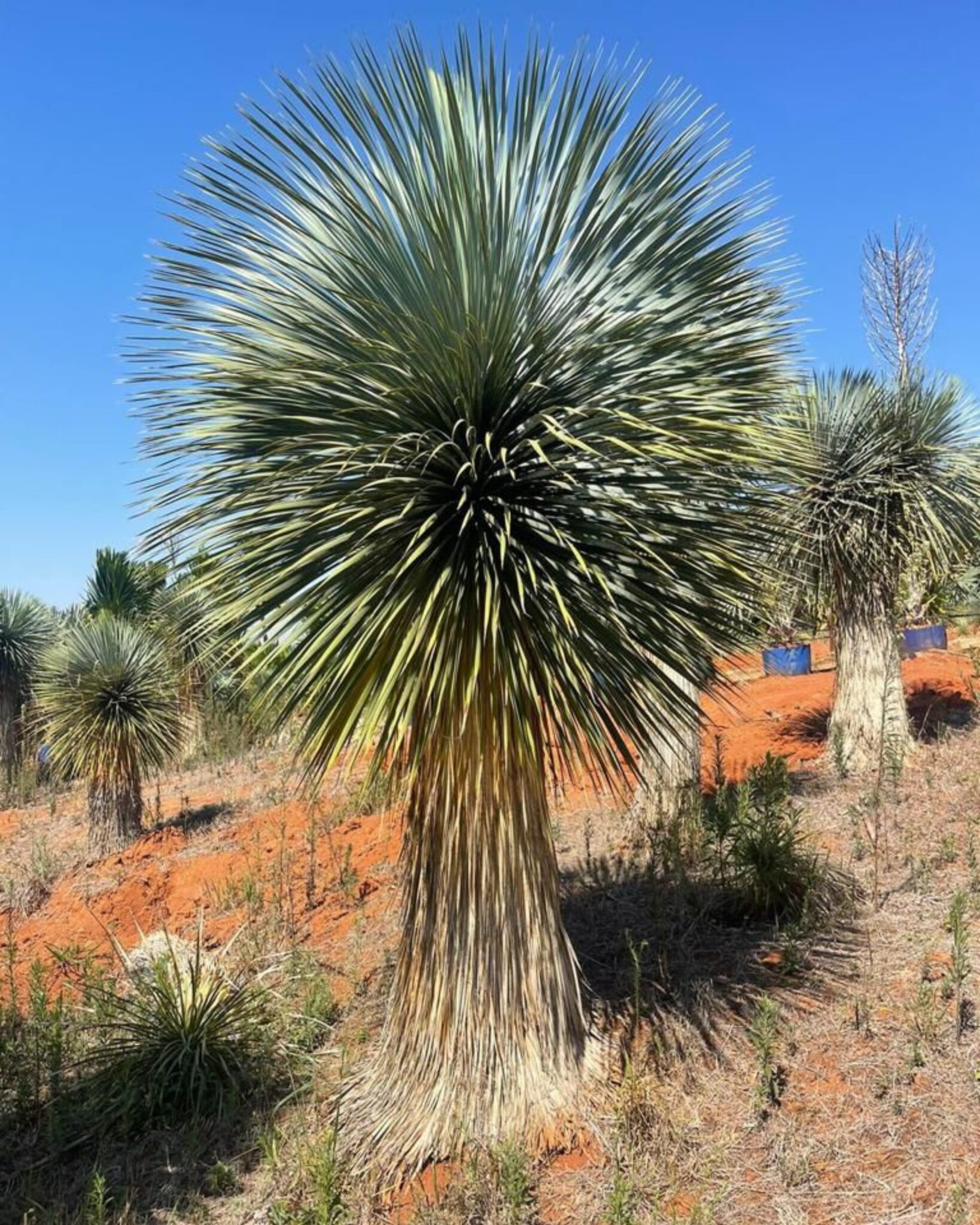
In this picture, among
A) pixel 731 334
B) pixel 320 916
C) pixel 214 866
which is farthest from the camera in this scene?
pixel 214 866

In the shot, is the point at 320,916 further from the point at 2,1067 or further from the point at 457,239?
the point at 457,239

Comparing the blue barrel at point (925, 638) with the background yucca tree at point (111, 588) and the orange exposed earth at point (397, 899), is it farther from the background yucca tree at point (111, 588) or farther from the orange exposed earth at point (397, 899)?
the background yucca tree at point (111, 588)

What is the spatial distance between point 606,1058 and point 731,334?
3512 mm

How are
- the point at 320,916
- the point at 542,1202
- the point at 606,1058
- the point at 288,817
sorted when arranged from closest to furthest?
1. the point at 542,1202
2. the point at 606,1058
3. the point at 320,916
4. the point at 288,817

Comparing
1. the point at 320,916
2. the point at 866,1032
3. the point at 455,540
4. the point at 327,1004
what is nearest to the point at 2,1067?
the point at 327,1004

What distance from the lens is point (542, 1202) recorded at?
13.5 feet

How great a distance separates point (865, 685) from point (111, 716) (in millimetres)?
8838

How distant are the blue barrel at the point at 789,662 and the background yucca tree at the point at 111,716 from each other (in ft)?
34.5

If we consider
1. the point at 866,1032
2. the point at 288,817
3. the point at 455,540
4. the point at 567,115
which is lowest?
the point at 866,1032

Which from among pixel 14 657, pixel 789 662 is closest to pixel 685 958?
pixel 789 662

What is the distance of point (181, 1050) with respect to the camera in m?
5.57

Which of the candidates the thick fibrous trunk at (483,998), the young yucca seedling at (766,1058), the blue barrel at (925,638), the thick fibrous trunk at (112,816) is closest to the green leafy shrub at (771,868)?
the young yucca seedling at (766,1058)

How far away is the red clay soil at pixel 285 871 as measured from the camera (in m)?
8.07

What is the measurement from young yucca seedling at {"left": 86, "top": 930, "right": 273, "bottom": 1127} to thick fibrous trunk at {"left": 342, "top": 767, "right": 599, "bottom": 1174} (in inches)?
45.2
